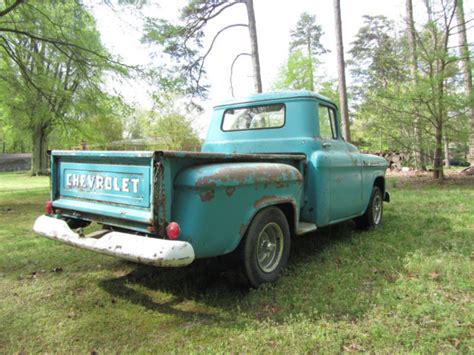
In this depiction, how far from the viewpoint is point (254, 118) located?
5102mm

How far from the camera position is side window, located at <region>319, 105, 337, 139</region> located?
4794mm

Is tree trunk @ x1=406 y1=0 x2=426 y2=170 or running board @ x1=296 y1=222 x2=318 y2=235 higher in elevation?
tree trunk @ x1=406 y1=0 x2=426 y2=170

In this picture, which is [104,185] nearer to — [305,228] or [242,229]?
[242,229]

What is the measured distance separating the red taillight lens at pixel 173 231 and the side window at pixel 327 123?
2.66m

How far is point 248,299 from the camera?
3.27 metres

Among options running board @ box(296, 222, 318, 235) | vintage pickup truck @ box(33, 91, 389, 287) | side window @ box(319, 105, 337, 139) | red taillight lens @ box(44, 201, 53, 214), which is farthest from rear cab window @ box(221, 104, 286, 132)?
red taillight lens @ box(44, 201, 53, 214)

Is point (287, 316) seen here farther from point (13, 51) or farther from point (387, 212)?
point (13, 51)

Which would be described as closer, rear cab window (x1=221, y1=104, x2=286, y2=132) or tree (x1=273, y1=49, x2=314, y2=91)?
rear cab window (x1=221, y1=104, x2=286, y2=132)

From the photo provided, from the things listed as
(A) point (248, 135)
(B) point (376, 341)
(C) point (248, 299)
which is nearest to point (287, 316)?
(C) point (248, 299)

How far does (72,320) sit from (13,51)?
9.82 metres

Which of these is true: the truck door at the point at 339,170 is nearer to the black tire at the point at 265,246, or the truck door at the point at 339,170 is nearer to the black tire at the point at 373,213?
the black tire at the point at 373,213

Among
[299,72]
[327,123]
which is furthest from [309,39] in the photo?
[327,123]

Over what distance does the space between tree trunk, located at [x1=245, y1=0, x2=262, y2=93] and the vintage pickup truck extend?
890 cm

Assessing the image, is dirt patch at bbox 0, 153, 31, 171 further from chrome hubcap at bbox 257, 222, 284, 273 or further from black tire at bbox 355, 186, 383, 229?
chrome hubcap at bbox 257, 222, 284, 273
